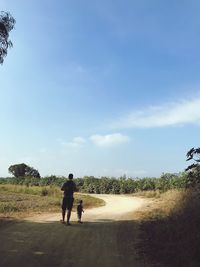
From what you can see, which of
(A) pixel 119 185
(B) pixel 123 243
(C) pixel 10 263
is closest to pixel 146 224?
(B) pixel 123 243

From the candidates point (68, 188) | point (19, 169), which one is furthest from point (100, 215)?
point (19, 169)

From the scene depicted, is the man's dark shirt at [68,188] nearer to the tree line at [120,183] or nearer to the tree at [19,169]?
the tree line at [120,183]

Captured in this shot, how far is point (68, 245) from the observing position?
12062 millimetres

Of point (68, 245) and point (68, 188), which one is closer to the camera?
point (68, 245)

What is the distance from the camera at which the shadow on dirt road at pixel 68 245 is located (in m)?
10.3

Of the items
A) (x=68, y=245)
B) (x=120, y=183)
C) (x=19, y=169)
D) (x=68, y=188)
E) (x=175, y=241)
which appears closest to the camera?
(x=68, y=245)

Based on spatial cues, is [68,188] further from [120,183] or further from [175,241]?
[120,183]

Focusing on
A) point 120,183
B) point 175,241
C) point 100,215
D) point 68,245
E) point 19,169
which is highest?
point 19,169

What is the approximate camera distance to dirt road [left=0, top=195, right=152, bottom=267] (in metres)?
10.3

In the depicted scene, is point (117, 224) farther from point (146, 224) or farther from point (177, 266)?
point (177, 266)

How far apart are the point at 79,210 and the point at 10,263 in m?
7.45

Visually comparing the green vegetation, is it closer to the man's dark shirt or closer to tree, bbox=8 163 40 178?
the man's dark shirt

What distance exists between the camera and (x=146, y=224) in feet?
56.3

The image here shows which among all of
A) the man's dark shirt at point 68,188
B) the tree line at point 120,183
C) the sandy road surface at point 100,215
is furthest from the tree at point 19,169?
the man's dark shirt at point 68,188
